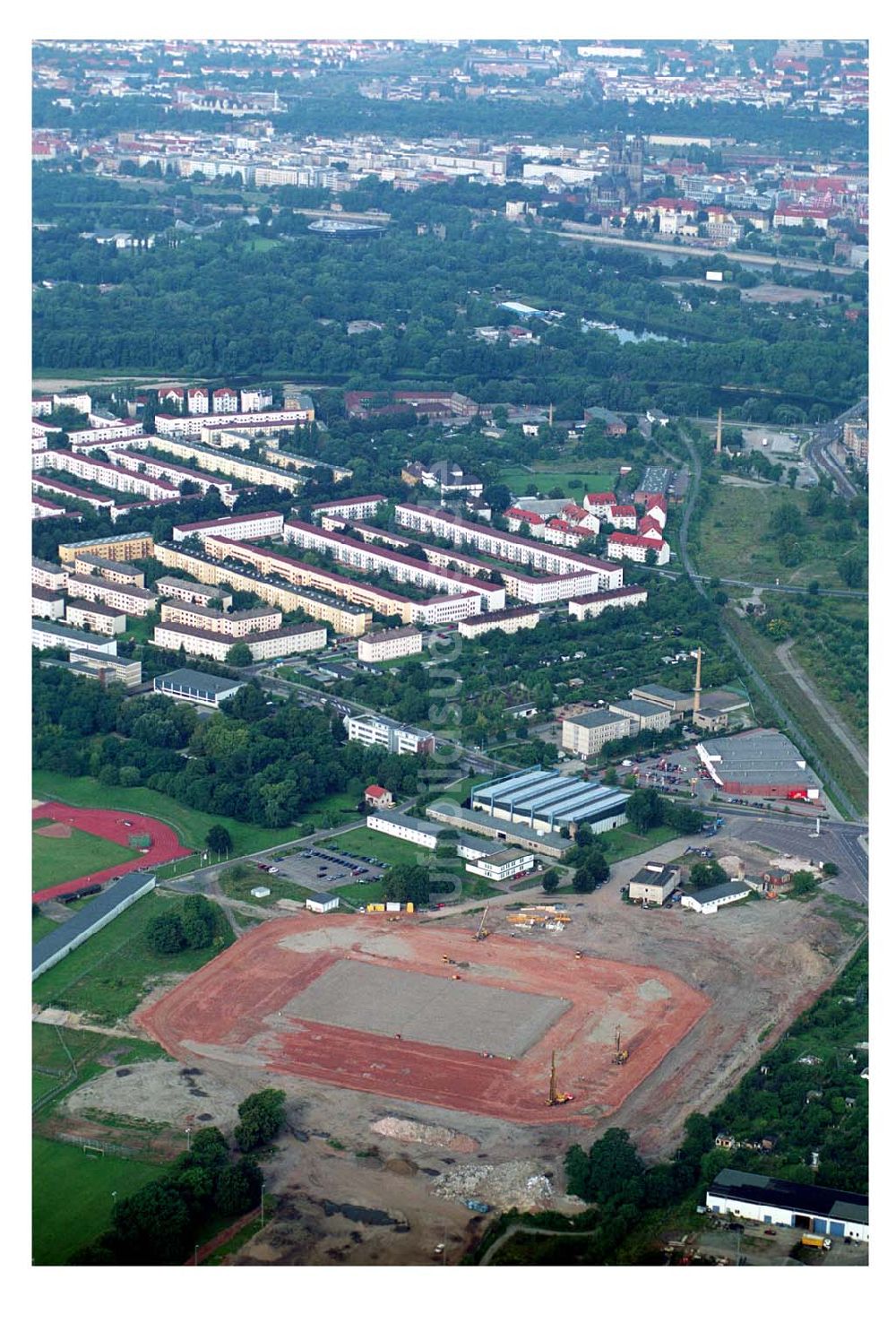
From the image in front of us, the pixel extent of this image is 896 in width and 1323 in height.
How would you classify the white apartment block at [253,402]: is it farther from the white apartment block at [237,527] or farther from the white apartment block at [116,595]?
the white apartment block at [116,595]

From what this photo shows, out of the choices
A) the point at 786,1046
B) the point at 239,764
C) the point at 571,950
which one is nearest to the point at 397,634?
the point at 239,764

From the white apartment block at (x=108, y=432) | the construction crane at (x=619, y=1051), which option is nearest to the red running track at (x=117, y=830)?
the construction crane at (x=619, y=1051)

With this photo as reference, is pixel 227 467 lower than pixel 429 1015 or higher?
higher

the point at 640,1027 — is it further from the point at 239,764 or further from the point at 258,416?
the point at 258,416

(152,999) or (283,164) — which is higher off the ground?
(283,164)

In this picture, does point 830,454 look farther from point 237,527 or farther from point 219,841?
point 219,841

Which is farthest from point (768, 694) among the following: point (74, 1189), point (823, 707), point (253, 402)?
point (253, 402)
